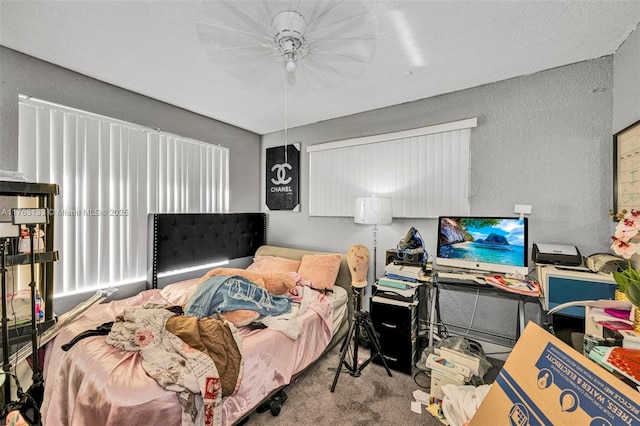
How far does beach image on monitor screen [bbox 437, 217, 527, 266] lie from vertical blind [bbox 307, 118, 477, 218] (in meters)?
0.25

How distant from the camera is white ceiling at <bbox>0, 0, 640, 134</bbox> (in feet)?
4.67

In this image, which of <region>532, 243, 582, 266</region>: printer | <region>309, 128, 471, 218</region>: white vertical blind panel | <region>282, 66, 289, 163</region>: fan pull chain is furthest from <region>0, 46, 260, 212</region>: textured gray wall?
<region>532, 243, 582, 266</region>: printer

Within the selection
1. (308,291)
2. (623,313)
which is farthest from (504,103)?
(308,291)

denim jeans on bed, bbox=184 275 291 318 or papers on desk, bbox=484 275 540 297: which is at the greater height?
papers on desk, bbox=484 275 540 297

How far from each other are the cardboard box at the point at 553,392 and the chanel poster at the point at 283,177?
2.74 m

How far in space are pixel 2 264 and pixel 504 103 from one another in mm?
3381

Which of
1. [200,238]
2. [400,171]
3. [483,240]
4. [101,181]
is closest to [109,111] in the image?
[101,181]

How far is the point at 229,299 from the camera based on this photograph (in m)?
1.81

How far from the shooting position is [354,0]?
1308mm

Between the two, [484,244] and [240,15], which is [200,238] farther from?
[484,244]

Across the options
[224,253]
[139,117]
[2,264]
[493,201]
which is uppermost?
[139,117]

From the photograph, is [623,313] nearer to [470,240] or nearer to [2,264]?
[470,240]

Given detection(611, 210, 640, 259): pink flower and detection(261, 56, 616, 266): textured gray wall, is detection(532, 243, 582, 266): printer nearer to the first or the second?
detection(261, 56, 616, 266): textured gray wall

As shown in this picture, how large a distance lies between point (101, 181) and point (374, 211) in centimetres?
236
